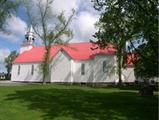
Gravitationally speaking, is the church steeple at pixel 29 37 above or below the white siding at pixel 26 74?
above

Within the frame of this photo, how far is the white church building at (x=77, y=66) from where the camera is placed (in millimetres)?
58384

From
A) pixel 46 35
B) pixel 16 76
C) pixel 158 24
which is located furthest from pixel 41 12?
pixel 158 24

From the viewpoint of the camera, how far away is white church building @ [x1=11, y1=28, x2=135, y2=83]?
192ft

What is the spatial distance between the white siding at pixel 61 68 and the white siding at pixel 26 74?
194 inches

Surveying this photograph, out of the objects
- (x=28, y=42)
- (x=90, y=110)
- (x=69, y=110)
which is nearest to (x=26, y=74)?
(x=28, y=42)

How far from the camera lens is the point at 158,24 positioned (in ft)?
56.2

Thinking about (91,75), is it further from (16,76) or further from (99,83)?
(16,76)

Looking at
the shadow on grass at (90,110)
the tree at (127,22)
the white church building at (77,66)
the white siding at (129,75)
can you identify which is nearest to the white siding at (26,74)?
the white church building at (77,66)

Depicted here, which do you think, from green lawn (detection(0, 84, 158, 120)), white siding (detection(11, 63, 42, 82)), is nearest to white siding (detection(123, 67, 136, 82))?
white siding (detection(11, 63, 42, 82))

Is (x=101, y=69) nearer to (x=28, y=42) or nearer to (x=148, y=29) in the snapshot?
(x=28, y=42)

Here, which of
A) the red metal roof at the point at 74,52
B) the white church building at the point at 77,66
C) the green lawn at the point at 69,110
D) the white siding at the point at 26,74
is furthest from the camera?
the white siding at the point at 26,74

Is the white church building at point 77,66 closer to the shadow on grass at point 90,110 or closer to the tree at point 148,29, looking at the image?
the shadow on grass at point 90,110

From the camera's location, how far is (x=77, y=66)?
62562mm

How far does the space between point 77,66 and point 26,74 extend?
13.7 m
